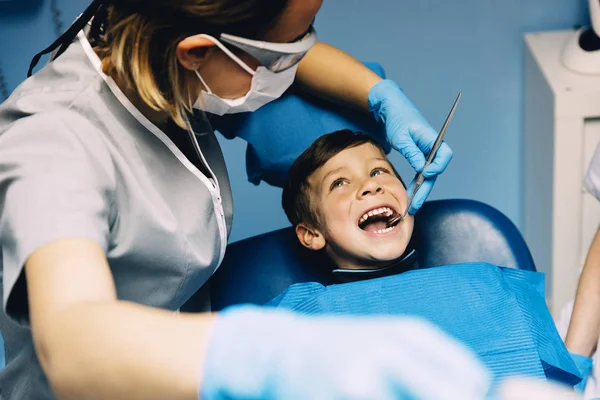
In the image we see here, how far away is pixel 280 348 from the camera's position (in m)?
0.57

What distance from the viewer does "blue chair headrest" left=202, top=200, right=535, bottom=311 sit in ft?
4.91

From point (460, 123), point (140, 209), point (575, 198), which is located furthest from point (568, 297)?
point (140, 209)

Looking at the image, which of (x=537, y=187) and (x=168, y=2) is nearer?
(x=168, y=2)

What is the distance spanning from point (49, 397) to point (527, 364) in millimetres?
751

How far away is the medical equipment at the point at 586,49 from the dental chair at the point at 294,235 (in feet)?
1.80

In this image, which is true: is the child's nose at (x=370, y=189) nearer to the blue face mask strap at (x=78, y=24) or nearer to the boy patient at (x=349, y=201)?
the boy patient at (x=349, y=201)

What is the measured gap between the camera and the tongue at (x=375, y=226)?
4.89 ft

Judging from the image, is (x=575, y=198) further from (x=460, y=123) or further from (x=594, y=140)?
(x=460, y=123)

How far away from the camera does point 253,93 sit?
3.55 feet

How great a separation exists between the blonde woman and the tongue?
18 centimetres

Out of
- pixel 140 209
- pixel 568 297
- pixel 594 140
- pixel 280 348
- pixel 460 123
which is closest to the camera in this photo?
pixel 280 348

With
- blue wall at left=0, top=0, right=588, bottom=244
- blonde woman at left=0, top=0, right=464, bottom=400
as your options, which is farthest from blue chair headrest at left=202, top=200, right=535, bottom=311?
blue wall at left=0, top=0, right=588, bottom=244

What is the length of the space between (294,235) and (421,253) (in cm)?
27

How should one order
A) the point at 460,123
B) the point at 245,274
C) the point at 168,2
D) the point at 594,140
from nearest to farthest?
the point at 168,2
the point at 245,274
the point at 594,140
the point at 460,123
